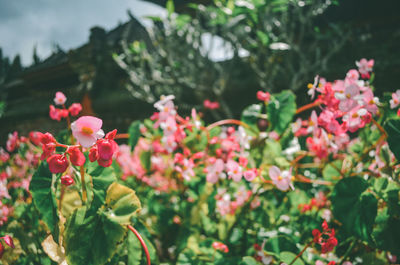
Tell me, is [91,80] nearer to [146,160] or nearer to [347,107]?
[146,160]

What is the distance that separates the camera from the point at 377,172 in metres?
0.89

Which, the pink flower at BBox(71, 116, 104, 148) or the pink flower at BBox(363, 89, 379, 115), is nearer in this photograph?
the pink flower at BBox(71, 116, 104, 148)

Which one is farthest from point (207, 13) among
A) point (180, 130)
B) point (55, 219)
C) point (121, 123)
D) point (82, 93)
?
point (82, 93)

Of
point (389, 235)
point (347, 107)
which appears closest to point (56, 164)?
point (347, 107)

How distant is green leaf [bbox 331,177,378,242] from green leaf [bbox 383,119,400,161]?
0.11m

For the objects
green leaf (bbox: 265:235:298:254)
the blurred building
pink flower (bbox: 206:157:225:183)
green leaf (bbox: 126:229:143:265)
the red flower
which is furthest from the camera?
the blurred building

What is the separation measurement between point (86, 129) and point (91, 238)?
22 cm

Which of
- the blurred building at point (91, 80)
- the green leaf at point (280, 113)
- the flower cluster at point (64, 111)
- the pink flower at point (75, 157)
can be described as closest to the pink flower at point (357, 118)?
the green leaf at point (280, 113)

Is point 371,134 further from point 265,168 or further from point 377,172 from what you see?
point 265,168

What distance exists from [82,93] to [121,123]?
1.75 m

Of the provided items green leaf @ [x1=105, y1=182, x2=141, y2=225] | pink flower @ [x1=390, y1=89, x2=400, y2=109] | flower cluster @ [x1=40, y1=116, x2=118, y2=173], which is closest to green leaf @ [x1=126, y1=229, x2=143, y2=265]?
green leaf @ [x1=105, y1=182, x2=141, y2=225]

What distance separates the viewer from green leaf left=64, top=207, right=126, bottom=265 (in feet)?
1.77

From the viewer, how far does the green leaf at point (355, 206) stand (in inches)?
26.9

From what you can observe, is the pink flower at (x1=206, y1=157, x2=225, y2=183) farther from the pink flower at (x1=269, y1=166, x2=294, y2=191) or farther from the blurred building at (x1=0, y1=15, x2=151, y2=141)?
the blurred building at (x1=0, y1=15, x2=151, y2=141)
